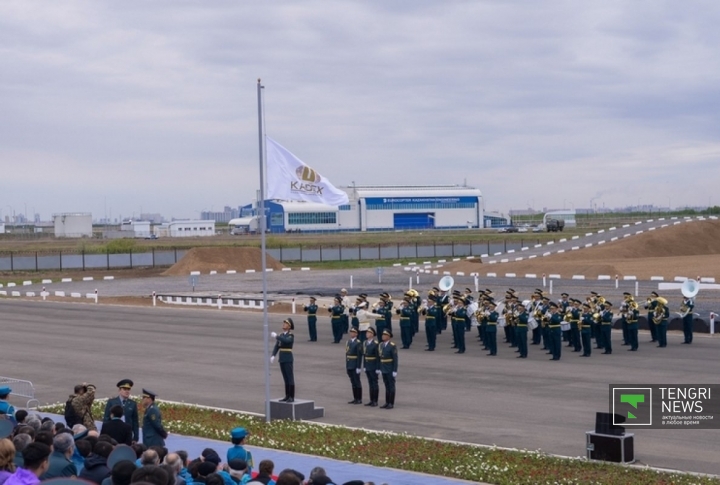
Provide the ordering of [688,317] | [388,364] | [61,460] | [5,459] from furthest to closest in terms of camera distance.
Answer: [688,317], [388,364], [61,460], [5,459]

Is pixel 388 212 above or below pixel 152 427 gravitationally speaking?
above

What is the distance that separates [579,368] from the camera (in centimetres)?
2355

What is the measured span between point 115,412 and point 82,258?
61431mm

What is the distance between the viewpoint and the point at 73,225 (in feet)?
436

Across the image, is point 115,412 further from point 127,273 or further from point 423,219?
point 423,219

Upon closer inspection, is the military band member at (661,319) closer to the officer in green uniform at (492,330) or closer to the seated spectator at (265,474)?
the officer in green uniform at (492,330)

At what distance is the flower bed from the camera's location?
12.6 meters

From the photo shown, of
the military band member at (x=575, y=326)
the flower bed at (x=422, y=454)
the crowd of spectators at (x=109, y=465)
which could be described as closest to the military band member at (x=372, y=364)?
the flower bed at (x=422, y=454)

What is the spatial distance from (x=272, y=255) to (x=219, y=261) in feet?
22.9

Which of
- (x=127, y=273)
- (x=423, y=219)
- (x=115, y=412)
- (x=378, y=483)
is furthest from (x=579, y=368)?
(x=423, y=219)

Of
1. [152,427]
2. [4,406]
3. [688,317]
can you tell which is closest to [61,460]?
[152,427]

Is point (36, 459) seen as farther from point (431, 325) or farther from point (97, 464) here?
point (431, 325)

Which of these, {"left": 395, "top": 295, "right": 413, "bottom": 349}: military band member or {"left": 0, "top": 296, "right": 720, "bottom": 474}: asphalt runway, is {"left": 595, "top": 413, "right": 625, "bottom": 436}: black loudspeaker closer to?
{"left": 0, "top": 296, "right": 720, "bottom": 474}: asphalt runway

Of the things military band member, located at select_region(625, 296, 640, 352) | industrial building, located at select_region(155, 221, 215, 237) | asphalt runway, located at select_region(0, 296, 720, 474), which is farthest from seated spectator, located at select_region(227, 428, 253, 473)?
industrial building, located at select_region(155, 221, 215, 237)
